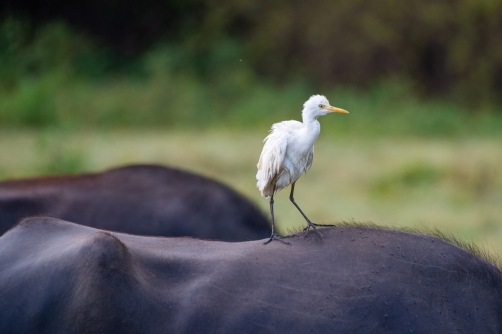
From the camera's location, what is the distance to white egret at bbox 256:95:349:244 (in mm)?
2490

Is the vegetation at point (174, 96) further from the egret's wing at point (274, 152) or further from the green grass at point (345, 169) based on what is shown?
the egret's wing at point (274, 152)

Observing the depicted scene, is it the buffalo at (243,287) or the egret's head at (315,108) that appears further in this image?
the egret's head at (315,108)

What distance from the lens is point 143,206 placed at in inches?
175

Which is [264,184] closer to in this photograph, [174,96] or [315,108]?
[315,108]

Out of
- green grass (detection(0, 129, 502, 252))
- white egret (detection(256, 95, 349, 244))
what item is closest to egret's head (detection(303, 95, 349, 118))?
white egret (detection(256, 95, 349, 244))

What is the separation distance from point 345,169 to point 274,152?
6.68m

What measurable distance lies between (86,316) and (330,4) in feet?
49.6

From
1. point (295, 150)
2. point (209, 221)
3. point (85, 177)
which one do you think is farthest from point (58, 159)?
point (295, 150)

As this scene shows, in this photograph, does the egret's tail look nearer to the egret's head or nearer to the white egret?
the white egret

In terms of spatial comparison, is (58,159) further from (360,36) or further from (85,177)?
(360,36)

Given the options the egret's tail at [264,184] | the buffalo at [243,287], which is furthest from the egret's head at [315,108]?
the buffalo at [243,287]

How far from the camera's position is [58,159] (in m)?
8.03

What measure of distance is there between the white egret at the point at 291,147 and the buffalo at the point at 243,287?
21 centimetres

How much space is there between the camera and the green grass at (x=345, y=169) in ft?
24.4
